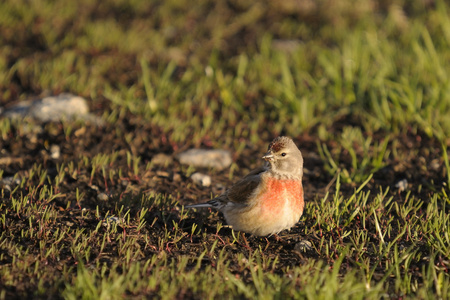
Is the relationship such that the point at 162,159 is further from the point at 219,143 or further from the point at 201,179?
the point at 219,143

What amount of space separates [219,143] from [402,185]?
219 cm

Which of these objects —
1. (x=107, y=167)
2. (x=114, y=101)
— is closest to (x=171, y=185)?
(x=107, y=167)

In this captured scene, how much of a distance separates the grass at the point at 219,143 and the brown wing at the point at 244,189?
307 mm

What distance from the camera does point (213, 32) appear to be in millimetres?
9648

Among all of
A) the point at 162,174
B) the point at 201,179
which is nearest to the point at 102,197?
the point at 162,174

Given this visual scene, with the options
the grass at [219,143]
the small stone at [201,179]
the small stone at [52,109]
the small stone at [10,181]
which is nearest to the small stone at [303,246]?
the grass at [219,143]

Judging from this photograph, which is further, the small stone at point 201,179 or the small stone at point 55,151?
the small stone at point 55,151

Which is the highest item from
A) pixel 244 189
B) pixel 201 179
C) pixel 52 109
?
pixel 244 189

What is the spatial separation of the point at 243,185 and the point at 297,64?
158 inches

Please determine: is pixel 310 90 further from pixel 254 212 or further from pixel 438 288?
pixel 438 288

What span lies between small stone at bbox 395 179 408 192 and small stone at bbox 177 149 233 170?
1.88 m

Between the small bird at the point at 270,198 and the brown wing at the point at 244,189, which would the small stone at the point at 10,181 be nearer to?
the small bird at the point at 270,198

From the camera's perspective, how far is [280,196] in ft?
15.3

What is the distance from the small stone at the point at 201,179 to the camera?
6.11m
